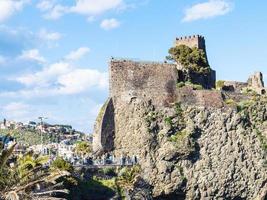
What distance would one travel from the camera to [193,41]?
79.1m

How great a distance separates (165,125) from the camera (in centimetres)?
6919

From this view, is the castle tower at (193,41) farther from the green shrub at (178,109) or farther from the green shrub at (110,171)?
the green shrub at (110,171)

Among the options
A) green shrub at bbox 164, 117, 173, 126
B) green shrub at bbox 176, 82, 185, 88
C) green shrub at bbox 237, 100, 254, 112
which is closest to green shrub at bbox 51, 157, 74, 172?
green shrub at bbox 164, 117, 173, 126

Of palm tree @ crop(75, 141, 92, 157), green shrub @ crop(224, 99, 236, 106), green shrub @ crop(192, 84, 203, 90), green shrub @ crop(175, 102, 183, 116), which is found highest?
green shrub @ crop(192, 84, 203, 90)

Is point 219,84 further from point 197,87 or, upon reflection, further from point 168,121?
point 168,121

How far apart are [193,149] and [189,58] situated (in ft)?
38.9

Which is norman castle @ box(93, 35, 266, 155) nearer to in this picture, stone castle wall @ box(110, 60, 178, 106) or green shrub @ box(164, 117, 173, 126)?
stone castle wall @ box(110, 60, 178, 106)

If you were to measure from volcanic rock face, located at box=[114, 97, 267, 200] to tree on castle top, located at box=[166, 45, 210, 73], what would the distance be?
19.9 feet

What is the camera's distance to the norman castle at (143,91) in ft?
224

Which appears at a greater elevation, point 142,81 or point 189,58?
point 189,58

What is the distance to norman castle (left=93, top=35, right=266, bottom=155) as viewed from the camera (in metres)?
68.1

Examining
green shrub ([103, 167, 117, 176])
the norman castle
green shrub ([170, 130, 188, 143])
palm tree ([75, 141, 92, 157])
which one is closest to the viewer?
green shrub ([103, 167, 117, 176])

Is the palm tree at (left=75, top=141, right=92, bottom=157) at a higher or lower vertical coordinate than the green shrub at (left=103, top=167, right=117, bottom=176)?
higher

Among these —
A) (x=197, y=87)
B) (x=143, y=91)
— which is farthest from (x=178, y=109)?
(x=143, y=91)
